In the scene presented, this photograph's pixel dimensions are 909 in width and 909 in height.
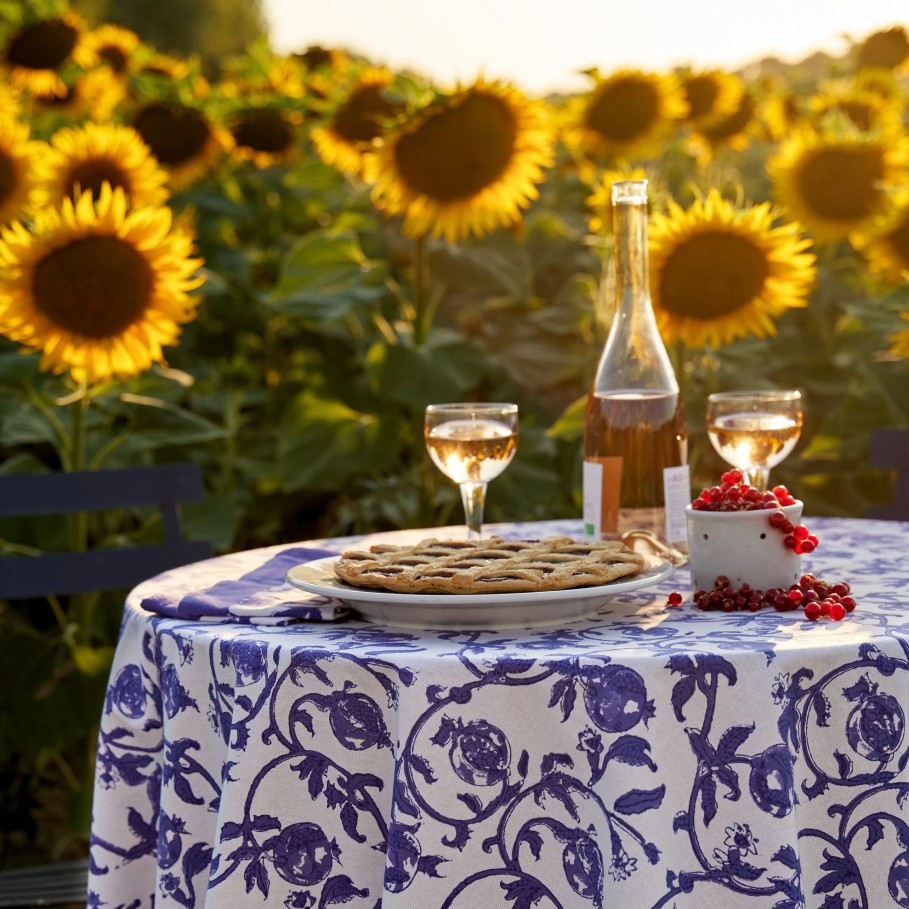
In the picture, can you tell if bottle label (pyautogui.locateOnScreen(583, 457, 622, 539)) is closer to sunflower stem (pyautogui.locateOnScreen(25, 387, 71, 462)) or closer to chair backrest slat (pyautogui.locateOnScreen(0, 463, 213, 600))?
chair backrest slat (pyautogui.locateOnScreen(0, 463, 213, 600))

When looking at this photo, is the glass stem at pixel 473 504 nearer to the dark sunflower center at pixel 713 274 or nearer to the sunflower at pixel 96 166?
the dark sunflower center at pixel 713 274

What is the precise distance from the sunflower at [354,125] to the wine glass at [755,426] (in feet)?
9.18

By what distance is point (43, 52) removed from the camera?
577cm

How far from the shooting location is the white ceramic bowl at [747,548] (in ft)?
5.95

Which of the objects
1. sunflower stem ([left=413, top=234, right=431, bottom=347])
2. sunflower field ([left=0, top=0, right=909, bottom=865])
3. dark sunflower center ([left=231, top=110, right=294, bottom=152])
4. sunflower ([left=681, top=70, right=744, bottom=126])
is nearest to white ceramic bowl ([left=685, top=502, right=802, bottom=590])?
sunflower field ([left=0, top=0, right=909, bottom=865])

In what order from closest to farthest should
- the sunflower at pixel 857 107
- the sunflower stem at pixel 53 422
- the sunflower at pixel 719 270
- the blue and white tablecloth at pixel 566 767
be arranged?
the blue and white tablecloth at pixel 566 767 → the sunflower at pixel 719 270 → the sunflower stem at pixel 53 422 → the sunflower at pixel 857 107

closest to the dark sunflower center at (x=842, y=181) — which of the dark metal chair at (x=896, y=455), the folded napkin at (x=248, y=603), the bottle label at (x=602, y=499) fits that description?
the dark metal chair at (x=896, y=455)

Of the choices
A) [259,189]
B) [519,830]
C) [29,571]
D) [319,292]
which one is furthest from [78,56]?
[519,830]

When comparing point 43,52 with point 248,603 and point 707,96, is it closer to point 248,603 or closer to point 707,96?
point 707,96

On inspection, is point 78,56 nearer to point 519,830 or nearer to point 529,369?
point 529,369

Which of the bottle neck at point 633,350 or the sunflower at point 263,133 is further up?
the sunflower at point 263,133

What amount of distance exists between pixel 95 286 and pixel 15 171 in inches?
49.4

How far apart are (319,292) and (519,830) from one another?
2.87m

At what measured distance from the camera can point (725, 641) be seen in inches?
62.6
